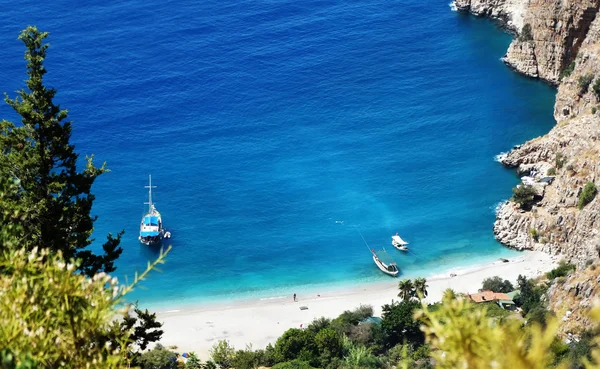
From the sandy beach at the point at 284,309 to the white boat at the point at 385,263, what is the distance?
80cm

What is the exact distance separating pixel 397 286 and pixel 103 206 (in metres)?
32.4

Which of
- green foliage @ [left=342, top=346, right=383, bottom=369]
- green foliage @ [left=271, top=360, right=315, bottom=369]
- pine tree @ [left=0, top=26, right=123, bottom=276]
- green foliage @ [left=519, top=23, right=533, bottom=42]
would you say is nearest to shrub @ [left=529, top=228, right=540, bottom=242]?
green foliage @ [left=342, top=346, right=383, bottom=369]

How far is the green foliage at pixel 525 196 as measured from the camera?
7244 centimetres

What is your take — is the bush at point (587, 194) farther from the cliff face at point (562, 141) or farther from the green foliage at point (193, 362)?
the green foliage at point (193, 362)

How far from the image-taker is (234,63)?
108 metres

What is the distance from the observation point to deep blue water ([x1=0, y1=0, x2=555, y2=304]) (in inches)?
3017

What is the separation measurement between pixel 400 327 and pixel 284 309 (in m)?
12.9

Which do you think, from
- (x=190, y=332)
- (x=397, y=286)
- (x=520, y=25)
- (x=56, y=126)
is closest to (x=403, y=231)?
(x=397, y=286)

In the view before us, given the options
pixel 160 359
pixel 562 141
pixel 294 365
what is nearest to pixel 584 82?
pixel 562 141

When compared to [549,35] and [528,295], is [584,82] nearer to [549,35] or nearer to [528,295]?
[549,35]

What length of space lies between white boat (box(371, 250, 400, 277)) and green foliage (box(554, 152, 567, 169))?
680 inches

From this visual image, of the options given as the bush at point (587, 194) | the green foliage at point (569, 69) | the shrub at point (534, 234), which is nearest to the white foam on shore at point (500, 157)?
the green foliage at point (569, 69)

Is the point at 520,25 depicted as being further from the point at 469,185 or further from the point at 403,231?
the point at 403,231

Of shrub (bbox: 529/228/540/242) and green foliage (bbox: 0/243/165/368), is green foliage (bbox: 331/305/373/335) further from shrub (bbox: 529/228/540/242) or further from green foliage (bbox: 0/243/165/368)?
green foliage (bbox: 0/243/165/368)
